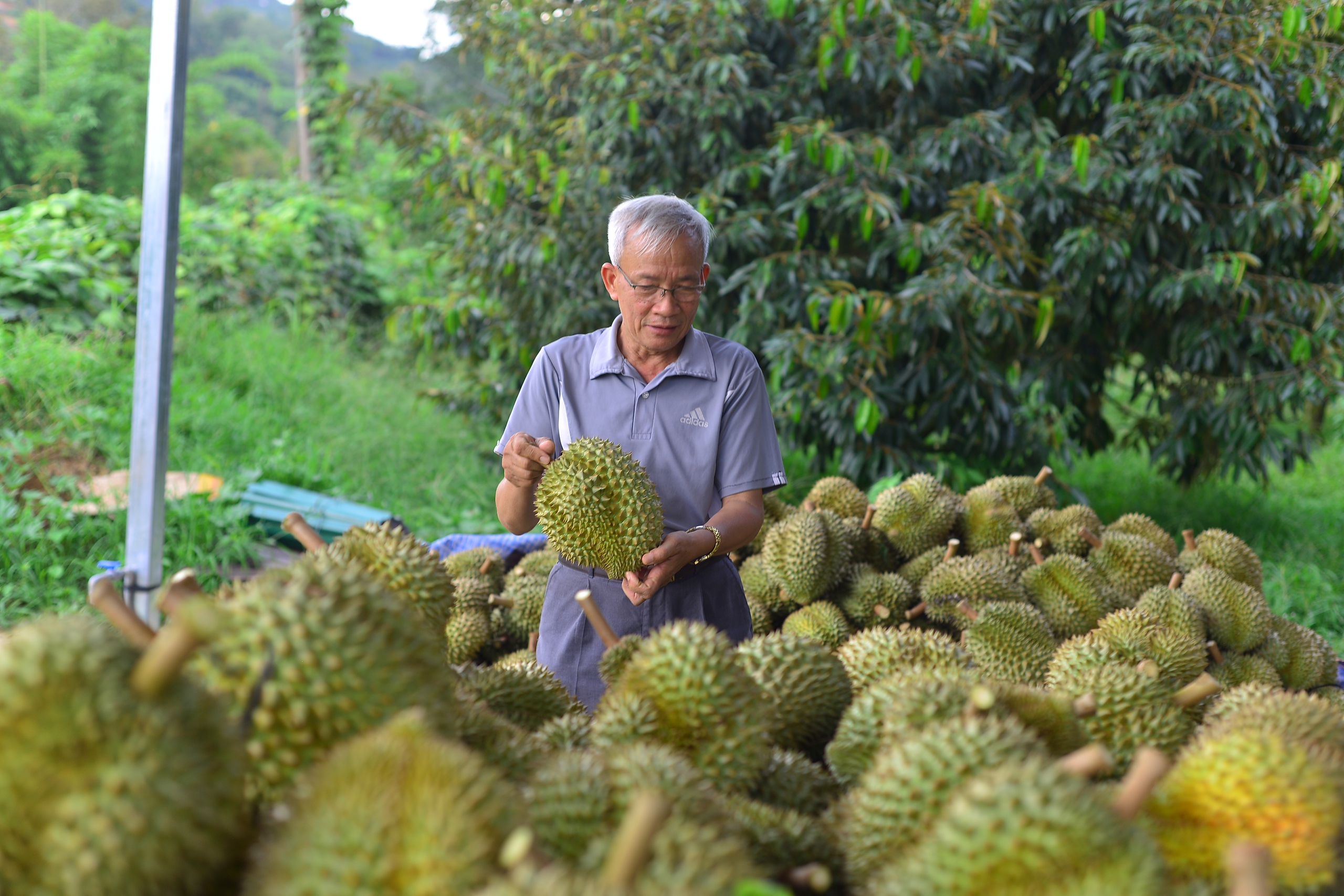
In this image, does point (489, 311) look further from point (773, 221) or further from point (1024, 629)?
point (1024, 629)

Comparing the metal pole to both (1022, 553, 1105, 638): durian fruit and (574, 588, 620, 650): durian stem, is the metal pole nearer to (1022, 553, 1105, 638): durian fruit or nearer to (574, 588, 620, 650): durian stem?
(574, 588, 620, 650): durian stem

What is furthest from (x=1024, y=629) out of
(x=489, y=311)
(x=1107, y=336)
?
(x=489, y=311)

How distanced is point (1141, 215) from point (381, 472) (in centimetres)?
586

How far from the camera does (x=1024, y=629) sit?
9.14 feet

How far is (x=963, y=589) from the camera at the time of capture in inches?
125

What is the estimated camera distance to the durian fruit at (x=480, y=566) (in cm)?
372

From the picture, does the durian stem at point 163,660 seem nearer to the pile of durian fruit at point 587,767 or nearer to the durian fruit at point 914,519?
the pile of durian fruit at point 587,767

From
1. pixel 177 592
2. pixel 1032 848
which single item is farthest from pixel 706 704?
pixel 177 592

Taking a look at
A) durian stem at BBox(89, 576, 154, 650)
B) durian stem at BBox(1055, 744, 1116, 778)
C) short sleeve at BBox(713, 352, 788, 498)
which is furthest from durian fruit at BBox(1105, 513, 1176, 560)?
durian stem at BBox(89, 576, 154, 650)

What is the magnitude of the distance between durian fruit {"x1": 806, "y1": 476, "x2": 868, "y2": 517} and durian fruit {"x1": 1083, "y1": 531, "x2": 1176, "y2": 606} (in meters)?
0.89

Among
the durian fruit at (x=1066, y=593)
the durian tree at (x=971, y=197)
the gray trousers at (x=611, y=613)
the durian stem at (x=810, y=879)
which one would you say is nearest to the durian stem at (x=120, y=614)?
the durian stem at (x=810, y=879)

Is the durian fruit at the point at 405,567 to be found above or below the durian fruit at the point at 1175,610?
above

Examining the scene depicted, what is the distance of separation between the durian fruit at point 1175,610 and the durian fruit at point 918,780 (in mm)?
2282

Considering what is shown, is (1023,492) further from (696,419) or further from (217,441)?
(217,441)
